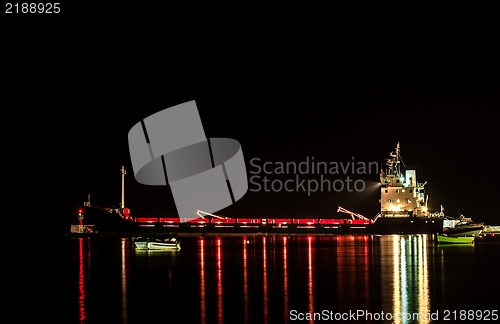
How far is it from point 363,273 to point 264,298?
24.6ft

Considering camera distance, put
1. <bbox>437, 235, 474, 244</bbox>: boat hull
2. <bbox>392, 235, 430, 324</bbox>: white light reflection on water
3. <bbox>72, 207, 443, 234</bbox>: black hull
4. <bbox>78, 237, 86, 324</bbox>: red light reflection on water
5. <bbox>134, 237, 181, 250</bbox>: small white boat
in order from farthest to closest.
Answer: <bbox>72, 207, 443, 234</bbox>: black hull → <bbox>437, 235, 474, 244</bbox>: boat hull → <bbox>134, 237, 181, 250</bbox>: small white boat → <bbox>78, 237, 86, 324</bbox>: red light reflection on water → <bbox>392, 235, 430, 324</bbox>: white light reflection on water

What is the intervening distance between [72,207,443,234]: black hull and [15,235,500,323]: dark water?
138 feet

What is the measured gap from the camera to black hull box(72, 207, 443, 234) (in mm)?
76625

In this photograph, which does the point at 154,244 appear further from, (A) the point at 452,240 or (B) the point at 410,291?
(B) the point at 410,291

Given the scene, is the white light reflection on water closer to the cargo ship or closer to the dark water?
the dark water

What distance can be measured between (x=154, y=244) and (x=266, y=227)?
37135 mm

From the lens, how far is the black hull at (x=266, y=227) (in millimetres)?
76625

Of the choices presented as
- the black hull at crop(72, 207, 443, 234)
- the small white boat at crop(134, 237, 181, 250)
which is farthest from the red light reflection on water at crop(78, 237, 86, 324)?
the black hull at crop(72, 207, 443, 234)

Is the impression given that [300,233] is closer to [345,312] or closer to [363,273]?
[363,273]

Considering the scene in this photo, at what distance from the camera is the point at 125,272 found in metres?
28.5

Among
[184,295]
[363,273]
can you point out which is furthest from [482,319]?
[363,273]

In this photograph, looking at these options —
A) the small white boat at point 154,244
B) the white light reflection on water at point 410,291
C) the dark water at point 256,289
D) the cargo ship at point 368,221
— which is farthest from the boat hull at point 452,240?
the cargo ship at point 368,221

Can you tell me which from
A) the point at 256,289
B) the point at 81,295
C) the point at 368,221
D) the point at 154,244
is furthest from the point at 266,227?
the point at 81,295

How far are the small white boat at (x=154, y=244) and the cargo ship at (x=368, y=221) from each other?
32.4 m
